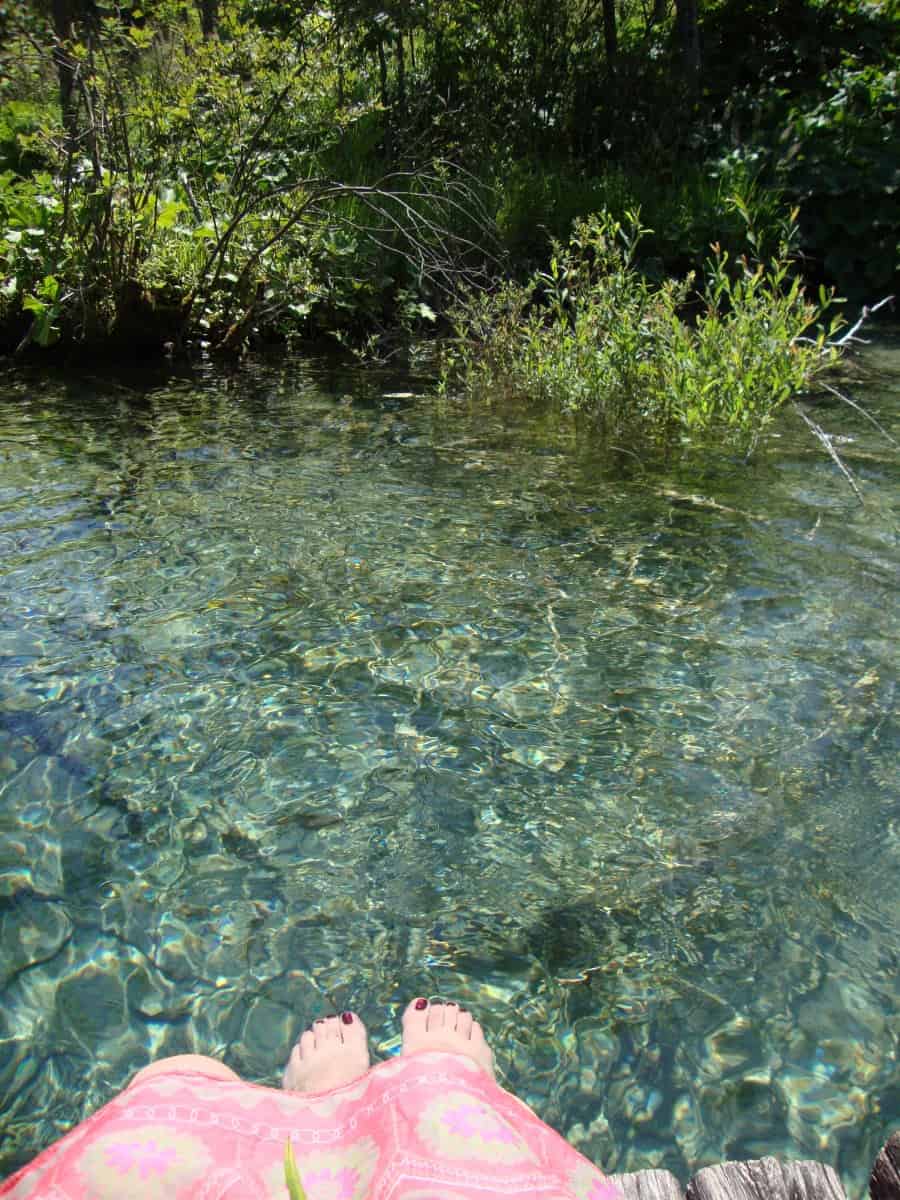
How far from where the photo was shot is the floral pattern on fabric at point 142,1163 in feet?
4.54

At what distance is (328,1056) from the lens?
1.92m

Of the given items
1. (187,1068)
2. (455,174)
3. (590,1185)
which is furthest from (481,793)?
(455,174)

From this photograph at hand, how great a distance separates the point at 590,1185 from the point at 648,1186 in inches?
5.0

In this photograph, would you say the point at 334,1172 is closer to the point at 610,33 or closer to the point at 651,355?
the point at 651,355

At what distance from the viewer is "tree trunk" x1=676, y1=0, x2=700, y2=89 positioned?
10445mm

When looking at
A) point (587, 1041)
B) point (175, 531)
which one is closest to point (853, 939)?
point (587, 1041)

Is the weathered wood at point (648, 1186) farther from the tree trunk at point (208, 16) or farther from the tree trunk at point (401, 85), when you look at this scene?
the tree trunk at point (208, 16)

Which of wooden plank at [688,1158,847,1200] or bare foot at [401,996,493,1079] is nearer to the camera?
wooden plank at [688,1158,847,1200]

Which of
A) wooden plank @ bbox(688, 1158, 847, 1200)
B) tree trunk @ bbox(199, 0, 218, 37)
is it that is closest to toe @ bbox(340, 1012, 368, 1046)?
wooden plank @ bbox(688, 1158, 847, 1200)

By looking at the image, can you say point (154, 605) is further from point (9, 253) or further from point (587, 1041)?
point (9, 253)

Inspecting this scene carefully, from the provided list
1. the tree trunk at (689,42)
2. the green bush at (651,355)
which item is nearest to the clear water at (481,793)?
the green bush at (651,355)

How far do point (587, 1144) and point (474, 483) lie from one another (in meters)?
3.75

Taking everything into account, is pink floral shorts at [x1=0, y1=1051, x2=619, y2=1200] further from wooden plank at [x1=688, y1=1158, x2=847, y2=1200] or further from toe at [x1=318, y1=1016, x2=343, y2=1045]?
toe at [x1=318, y1=1016, x2=343, y2=1045]

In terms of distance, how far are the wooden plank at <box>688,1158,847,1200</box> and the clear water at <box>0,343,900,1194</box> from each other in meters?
0.32
